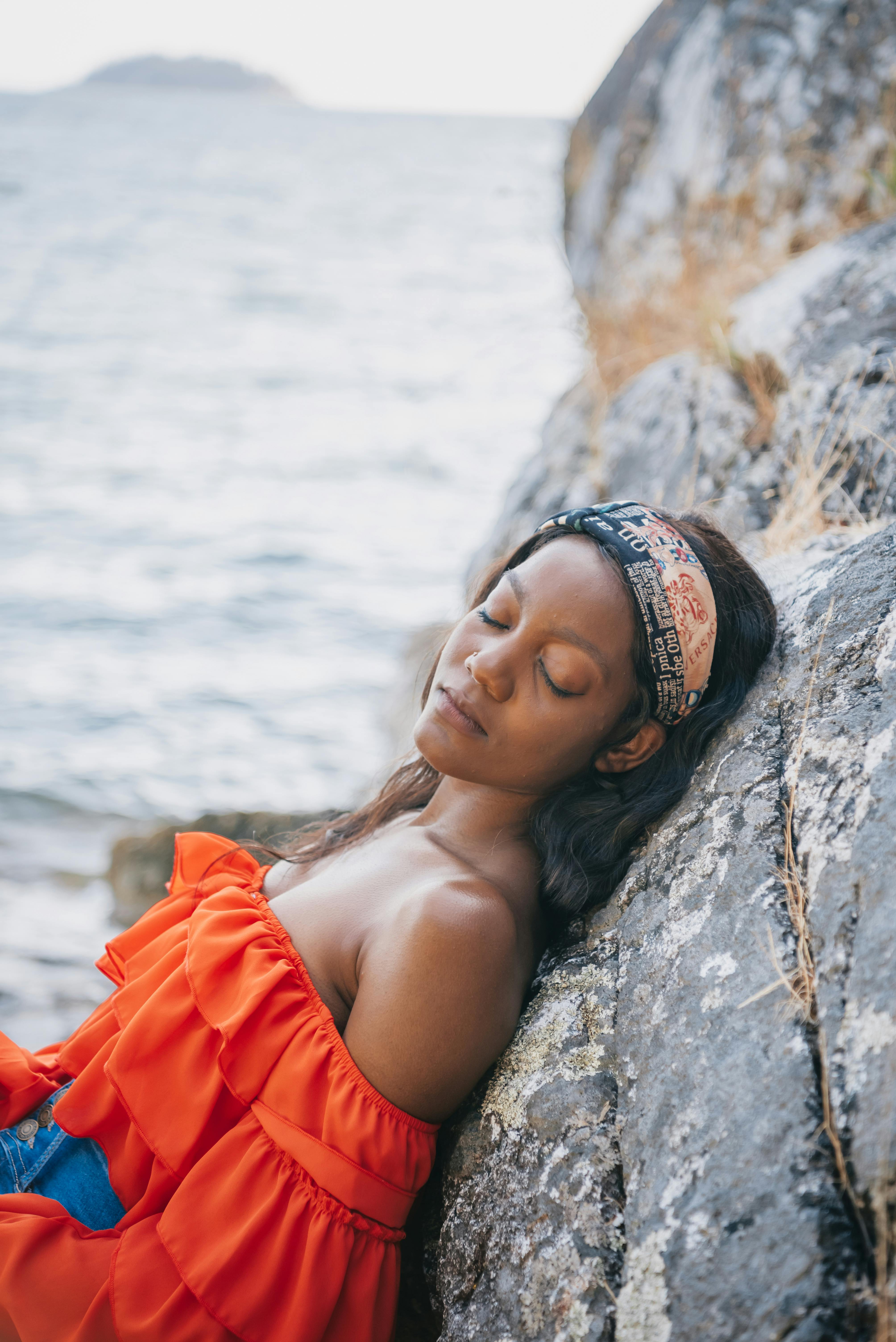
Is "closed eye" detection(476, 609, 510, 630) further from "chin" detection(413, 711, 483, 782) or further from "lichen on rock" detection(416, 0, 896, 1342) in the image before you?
"lichen on rock" detection(416, 0, 896, 1342)

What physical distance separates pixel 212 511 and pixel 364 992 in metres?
8.84

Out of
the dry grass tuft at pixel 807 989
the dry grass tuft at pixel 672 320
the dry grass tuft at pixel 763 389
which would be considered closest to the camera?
the dry grass tuft at pixel 807 989

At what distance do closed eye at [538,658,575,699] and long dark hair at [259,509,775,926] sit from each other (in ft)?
0.44

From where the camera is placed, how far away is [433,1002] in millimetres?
1566

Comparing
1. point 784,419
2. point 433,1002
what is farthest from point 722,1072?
point 784,419

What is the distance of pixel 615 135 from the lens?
656cm

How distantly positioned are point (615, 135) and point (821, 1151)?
691 centimetres

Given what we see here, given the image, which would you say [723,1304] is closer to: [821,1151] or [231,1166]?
[821,1151]

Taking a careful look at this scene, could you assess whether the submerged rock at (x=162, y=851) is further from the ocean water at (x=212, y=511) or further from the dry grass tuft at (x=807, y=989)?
the dry grass tuft at (x=807, y=989)

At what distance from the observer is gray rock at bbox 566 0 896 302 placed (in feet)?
15.8

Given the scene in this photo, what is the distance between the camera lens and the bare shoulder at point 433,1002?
157 centimetres

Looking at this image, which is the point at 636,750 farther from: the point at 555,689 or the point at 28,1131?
the point at 28,1131

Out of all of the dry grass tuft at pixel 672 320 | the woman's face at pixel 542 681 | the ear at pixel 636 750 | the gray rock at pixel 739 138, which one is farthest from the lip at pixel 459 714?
the gray rock at pixel 739 138

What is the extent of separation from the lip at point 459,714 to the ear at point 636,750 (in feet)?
0.82
